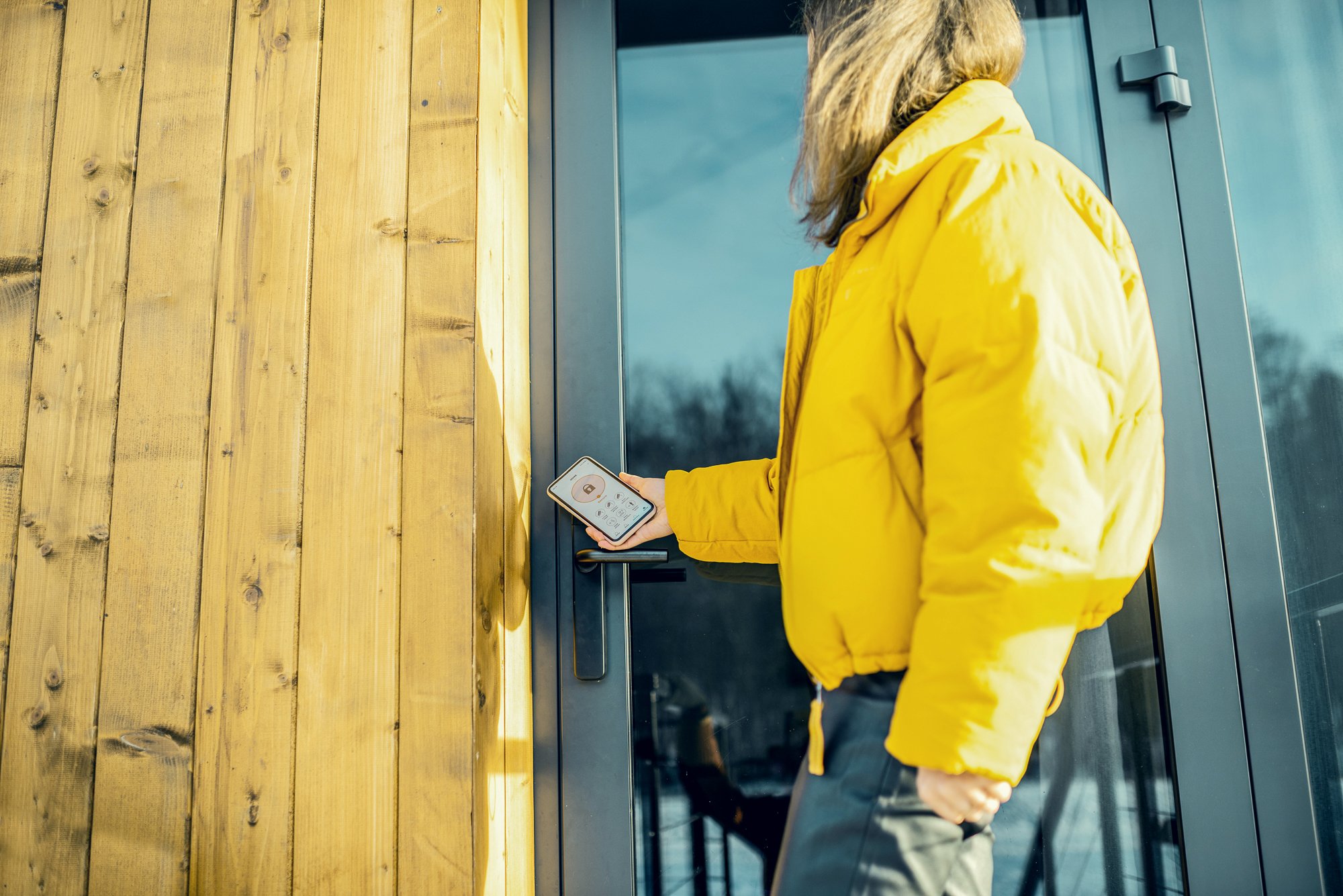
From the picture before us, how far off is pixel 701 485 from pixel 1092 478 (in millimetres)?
646

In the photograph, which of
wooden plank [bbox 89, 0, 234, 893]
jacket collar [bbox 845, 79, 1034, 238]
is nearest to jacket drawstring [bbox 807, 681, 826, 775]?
jacket collar [bbox 845, 79, 1034, 238]

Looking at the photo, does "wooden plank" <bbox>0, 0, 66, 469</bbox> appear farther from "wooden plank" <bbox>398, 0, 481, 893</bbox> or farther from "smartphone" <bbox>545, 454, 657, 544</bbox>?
"smartphone" <bbox>545, 454, 657, 544</bbox>

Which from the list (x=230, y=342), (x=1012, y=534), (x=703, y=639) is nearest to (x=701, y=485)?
(x=703, y=639)

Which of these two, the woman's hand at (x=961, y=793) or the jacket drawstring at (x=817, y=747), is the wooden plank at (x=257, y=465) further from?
the woman's hand at (x=961, y=793)

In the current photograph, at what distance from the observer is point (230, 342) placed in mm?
1393

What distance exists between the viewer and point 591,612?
151 cm

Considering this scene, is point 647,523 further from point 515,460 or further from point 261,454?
point 261,454

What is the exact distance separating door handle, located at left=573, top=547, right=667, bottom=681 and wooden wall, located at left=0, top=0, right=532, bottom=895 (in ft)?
0.33

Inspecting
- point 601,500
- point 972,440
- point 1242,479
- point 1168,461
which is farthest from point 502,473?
point 1242,479

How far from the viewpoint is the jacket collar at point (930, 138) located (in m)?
1.02

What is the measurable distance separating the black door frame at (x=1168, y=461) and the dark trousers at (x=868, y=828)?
1.81ft

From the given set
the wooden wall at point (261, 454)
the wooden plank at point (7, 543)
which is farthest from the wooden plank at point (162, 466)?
the wooden plank at point (7, 543)

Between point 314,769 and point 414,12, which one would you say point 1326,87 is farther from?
point 314,769

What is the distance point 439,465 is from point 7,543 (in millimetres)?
741
